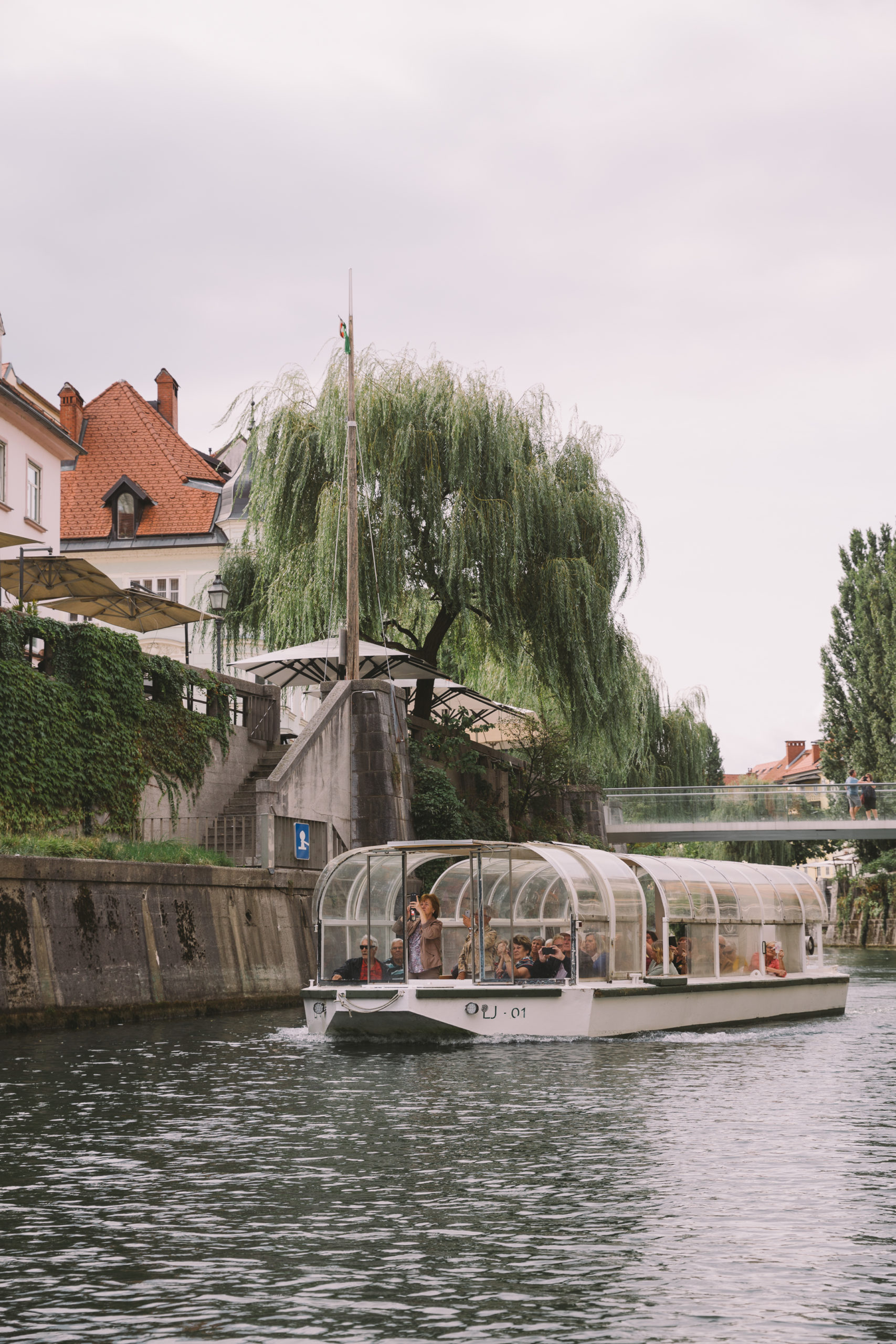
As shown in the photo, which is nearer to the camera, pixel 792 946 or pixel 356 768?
pixel 792 946

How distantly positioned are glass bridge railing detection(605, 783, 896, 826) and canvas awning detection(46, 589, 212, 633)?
22534mm

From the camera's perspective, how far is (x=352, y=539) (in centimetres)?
3300

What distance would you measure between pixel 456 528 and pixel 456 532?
0.11 metres

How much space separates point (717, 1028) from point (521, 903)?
3.68 meters

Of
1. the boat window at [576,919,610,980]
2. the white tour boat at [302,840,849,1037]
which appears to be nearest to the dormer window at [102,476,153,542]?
the white tour boat at [302,840,849,1037]

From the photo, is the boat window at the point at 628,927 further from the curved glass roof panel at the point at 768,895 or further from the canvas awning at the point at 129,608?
the canvas awning at the point at 129,608

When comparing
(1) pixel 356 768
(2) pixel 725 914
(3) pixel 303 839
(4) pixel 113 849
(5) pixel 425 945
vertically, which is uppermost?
(1) pixel 356 768

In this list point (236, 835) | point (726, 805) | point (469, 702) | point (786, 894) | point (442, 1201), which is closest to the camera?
point (442, 1201)

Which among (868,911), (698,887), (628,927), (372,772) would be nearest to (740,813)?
(372,772)

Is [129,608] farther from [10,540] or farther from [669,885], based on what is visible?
[669,885]

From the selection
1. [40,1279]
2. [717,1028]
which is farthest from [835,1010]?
[40,1279]

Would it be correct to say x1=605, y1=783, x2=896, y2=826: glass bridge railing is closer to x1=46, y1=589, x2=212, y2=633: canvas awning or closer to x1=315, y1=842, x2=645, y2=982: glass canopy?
x1=46, y1=589, x2=212, y2=633: canvas awning

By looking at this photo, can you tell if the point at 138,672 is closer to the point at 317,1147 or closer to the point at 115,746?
the point at 115,746

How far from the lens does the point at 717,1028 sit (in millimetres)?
23750
